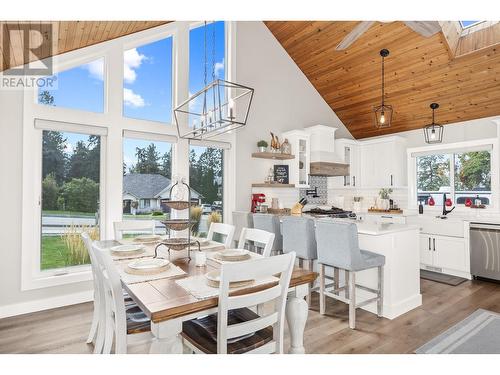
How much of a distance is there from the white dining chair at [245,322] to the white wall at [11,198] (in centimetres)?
241

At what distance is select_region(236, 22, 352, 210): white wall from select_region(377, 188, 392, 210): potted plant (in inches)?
69.8

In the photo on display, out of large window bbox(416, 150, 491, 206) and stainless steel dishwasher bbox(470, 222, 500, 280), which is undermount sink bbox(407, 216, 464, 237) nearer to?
stainless steel dishwasher bbox(470, 222, 500, 280)

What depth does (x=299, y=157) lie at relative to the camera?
518 cm

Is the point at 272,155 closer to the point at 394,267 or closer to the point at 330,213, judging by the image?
the point at 330,213

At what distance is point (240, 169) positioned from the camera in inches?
186

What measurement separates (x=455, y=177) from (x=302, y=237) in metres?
3.59

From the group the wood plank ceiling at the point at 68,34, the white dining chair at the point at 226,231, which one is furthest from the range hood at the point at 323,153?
the wood plank ceiling at the point at 68,34

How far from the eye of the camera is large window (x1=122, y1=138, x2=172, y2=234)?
3.80 metres

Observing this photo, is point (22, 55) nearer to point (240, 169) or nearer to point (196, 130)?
point (196, 130)

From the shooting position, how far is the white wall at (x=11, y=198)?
117 inches

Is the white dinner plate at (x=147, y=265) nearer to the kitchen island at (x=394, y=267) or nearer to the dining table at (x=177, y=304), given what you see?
the dining table at (x=177, y=304)

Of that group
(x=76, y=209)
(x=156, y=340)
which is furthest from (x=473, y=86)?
(x=76, y=209)

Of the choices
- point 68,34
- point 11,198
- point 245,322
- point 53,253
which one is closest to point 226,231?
point 245,322

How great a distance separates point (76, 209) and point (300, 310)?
115 inches
